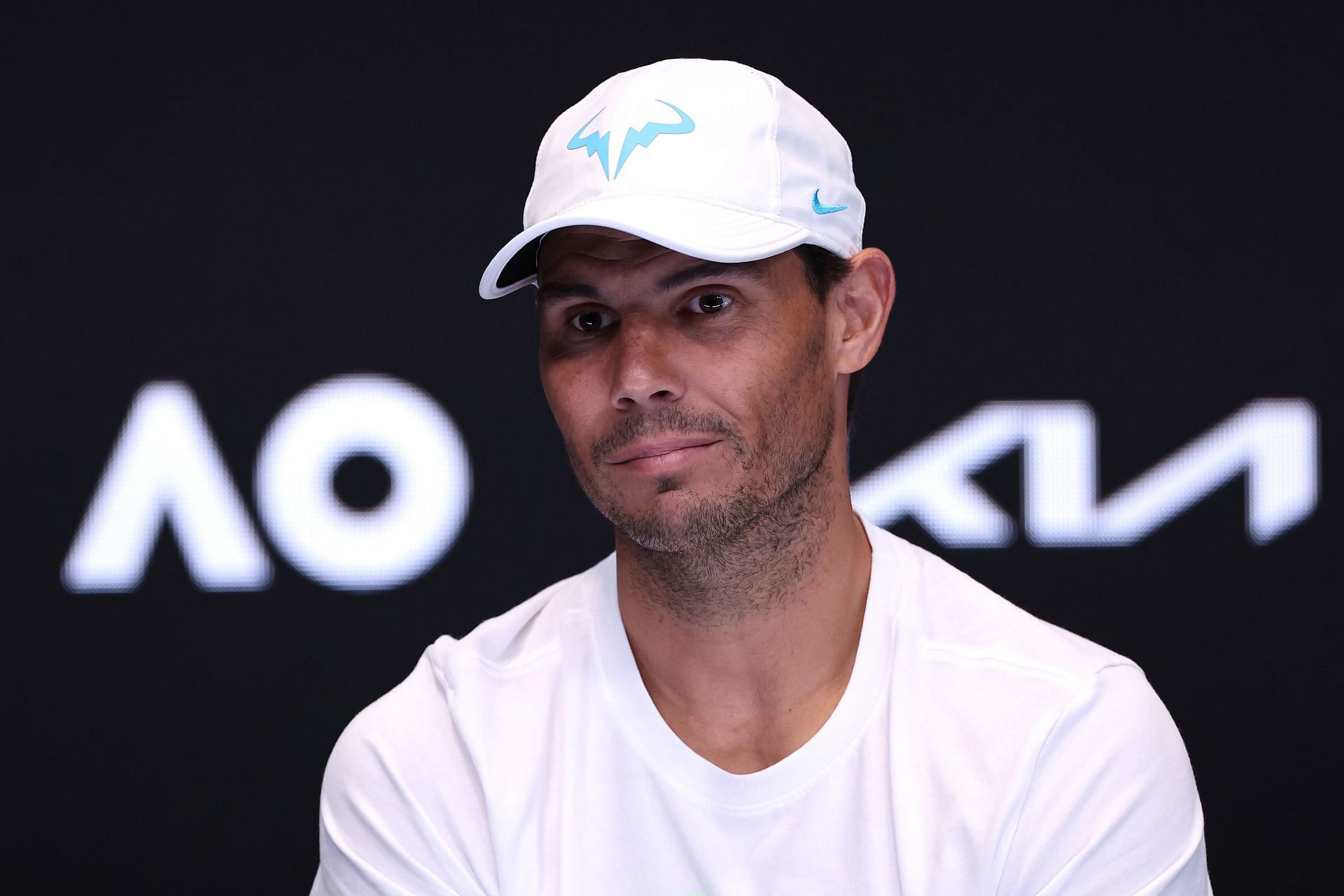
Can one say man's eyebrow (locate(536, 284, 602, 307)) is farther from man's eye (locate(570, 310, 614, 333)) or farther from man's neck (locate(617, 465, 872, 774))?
man's neck (locate(617, 465, 872, 774))

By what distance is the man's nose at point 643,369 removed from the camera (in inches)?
50.9

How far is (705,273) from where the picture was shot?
4.36ft

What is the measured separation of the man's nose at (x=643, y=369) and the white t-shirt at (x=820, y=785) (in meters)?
0.28

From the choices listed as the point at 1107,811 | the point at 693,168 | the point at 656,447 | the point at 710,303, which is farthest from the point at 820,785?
the point at 693,168

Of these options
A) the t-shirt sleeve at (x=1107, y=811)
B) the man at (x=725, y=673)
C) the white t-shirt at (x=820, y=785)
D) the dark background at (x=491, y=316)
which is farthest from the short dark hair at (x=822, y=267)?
the dark background at (x=491, y=316)

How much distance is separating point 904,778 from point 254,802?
1.61 m

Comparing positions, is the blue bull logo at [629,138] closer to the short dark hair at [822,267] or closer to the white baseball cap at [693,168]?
the white baseball cap at [693,168]

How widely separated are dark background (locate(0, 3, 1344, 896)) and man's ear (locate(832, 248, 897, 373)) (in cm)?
94

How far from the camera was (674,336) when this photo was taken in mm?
1329

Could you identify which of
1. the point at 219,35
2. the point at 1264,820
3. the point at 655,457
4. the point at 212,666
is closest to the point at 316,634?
the point at 212,666

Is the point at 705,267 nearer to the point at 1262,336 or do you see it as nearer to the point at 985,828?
the point at 985,828

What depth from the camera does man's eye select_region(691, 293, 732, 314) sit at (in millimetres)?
1350

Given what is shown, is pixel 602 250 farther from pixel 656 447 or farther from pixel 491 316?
pixel 491 316

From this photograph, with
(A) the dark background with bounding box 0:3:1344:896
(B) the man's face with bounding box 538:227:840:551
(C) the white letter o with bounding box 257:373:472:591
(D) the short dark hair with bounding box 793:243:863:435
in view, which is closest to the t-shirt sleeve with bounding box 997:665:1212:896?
(B) the man's face with bounding box 538:227:840:551
